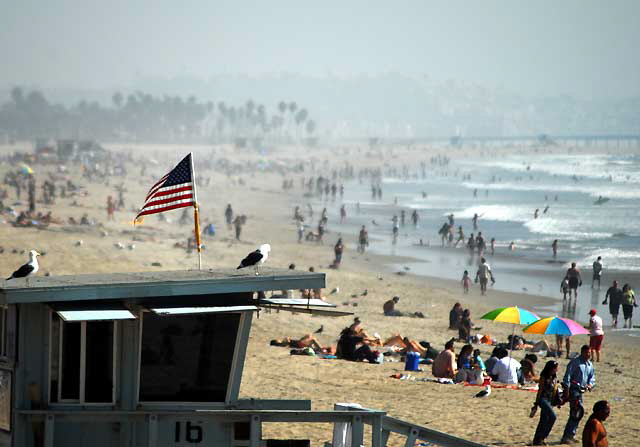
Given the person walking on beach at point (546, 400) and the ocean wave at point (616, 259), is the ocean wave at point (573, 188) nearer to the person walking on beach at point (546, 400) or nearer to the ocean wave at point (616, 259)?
→ the ocean wave at point (616, 259)

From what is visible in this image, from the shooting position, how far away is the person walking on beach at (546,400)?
13.2 metres

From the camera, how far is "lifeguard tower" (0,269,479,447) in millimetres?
9562

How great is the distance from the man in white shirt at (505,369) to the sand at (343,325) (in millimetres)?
565

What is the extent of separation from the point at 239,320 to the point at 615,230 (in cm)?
4926

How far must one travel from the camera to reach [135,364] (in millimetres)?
9828

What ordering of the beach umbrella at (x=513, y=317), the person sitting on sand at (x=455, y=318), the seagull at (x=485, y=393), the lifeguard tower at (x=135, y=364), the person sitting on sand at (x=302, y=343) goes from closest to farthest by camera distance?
the lifeguard tower at (x=135, y=364) < the seagull at (x=485, y=393) < the beach umbrella at (x=513, y=317) < the person sitting on sand at (x=302, y=343) < the person sitting on sand at (x=455, y=318)

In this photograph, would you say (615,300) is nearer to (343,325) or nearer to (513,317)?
(343,325)

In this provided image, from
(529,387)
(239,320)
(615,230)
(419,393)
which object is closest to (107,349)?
(239,320)

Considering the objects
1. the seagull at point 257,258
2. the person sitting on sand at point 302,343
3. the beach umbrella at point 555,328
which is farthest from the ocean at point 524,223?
the seagull at point 257,258

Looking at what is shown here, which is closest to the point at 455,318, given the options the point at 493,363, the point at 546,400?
the point at 493,363

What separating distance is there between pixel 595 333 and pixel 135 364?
13.5 meters

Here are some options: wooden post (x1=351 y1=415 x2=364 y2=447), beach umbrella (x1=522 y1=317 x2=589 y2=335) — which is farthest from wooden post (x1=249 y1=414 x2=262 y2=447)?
beach umbrella (x1=522 y1=317 x2=589 y2=335)

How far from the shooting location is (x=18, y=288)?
9.38m

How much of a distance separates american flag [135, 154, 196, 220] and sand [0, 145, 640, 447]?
13.5 ft
